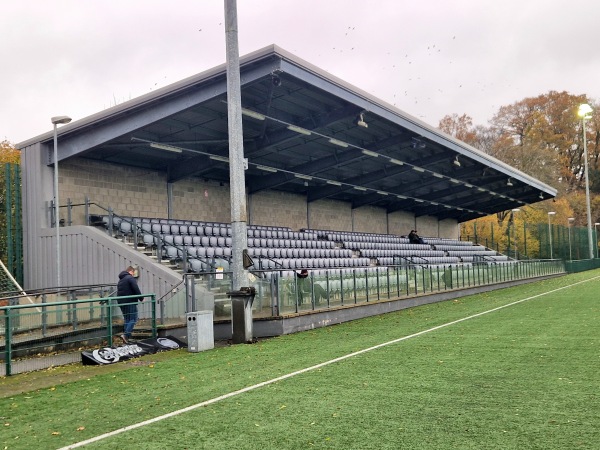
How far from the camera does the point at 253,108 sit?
19.7 metres

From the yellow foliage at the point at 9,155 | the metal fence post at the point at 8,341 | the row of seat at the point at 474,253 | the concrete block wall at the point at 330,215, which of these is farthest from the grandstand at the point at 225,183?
the yellow foliage at the point at 9,155

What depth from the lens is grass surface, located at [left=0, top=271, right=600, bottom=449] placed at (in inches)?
223

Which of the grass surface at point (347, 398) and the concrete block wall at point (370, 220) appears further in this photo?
the concrete block wall at point (370, 220)

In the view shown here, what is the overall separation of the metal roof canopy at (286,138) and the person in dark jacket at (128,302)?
574 cm

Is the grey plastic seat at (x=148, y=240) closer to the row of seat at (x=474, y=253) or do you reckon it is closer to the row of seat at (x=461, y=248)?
the row of seat at (x=461, y=248)

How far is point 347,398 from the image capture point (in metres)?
7.27

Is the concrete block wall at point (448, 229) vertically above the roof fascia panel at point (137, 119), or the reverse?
the roof fascia panel at point (137, 119)

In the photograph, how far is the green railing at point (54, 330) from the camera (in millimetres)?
10516

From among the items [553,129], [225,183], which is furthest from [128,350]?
[553,129]

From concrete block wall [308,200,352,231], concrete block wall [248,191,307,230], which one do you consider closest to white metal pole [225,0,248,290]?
concrete block wall [248,191,307,230]

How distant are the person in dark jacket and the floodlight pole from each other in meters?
2.16

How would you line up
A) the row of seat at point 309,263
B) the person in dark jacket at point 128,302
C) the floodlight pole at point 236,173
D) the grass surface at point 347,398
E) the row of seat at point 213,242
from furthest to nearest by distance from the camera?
1. the row of seat at point 309,263
2. the row of seat at point 213,242
3. the floodlight pole at point 236,173
4. the person in dark jacket at point 128,302
5. the grass surface at point 347,398

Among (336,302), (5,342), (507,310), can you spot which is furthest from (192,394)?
(507,310)

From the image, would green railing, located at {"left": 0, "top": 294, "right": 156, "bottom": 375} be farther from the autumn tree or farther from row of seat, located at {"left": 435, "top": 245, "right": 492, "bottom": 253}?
the autumn tree
